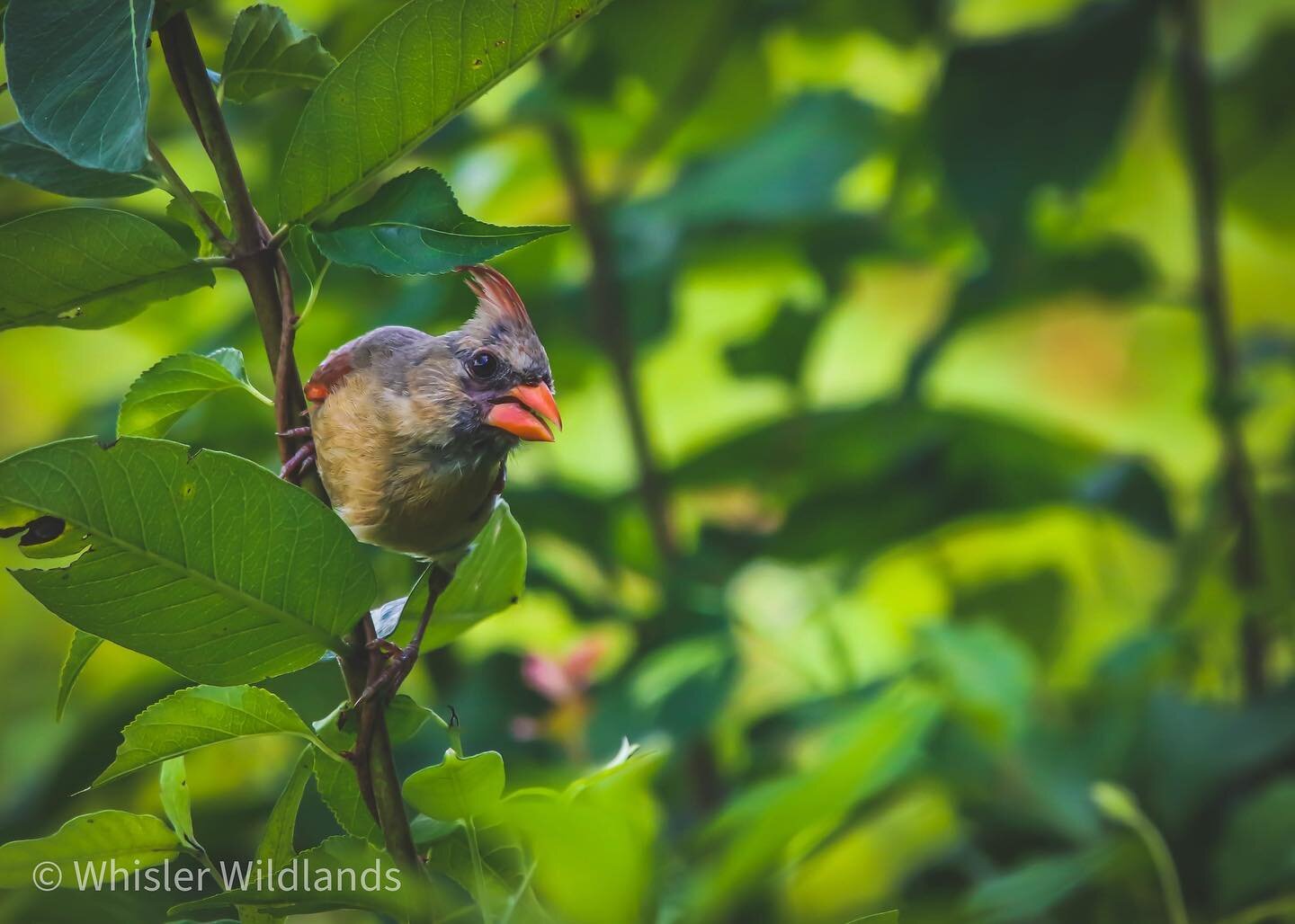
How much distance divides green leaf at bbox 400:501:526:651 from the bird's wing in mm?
94

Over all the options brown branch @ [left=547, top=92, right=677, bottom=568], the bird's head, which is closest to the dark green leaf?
brown branch @ [left=547, top=92, right=677, bottom=568]

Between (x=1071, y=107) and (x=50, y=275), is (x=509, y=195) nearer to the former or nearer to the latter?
(x=1071, y=107)

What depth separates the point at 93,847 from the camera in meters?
0.43

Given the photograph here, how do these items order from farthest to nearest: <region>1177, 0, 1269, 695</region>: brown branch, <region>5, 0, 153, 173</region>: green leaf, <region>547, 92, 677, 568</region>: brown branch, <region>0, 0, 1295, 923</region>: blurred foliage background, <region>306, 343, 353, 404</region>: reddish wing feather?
<region>547, 92, 677, 568</region>: brown branch
<region>1177, 0, 1269, 695</region>: brown branch
<region>0, 0, 1295, 923</region>: blurred foliage background
<region>306, 343, 353, 404</region>: reddish wing feather
<region>5, 0, 153, 173</region>: green leaf

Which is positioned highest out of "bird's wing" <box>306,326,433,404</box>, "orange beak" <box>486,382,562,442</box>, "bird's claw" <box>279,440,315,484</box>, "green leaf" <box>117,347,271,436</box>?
"bird's wing" <box>306,326,433,404</box>

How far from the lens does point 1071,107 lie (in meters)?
1.27

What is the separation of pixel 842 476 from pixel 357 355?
1007 millimetres

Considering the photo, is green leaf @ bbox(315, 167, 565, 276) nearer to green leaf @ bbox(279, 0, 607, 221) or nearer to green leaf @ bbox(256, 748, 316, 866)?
green leaf @ bbox(279, 0, 607, 221)

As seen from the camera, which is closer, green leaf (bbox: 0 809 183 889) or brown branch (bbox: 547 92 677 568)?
green leaf (bbox: 0 809 183 889)

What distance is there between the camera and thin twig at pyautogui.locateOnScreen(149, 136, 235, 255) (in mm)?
401

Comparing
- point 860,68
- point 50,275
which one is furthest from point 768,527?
point 50,275

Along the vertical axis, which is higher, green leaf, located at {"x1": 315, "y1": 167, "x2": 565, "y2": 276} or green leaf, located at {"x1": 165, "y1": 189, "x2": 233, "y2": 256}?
green leaf, located at {"x1": 165, "y1": 189, "x2": 233, "y2": 256}

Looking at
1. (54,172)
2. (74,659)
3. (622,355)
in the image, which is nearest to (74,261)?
(54,172)

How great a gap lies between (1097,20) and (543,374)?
3.38ft
